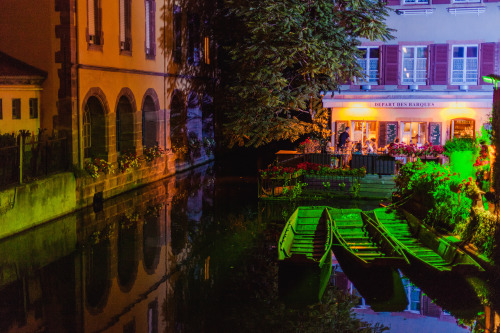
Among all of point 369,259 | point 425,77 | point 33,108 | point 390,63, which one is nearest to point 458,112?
point 425,77

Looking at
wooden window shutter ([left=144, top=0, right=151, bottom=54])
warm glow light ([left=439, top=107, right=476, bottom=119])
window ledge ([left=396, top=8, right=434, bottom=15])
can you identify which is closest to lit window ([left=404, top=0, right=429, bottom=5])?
window ledge ([left=396, top=8, right=434, bottom=15])

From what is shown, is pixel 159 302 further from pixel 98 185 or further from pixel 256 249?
pixel 98 185

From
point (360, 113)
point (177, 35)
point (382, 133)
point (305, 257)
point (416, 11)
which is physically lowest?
point (305, 257)

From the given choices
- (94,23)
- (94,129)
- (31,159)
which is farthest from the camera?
(94,129)

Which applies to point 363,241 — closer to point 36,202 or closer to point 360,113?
point 36,202

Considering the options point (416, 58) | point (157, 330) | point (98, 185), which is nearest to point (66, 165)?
point (98, 185)

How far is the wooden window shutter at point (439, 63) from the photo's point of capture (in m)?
27.6

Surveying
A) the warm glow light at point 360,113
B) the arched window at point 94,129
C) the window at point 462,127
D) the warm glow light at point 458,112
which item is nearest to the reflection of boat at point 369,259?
the arched window at point 94,129

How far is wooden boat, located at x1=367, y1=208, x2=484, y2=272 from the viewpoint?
1249 centimetres

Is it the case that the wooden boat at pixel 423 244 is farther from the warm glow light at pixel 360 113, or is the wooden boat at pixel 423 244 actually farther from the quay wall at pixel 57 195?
the warm glow light at pixel 360 113

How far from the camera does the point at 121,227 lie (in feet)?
58.6

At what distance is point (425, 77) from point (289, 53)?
6.31 meters

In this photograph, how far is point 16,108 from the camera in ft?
68.3

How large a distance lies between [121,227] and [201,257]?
380cm
